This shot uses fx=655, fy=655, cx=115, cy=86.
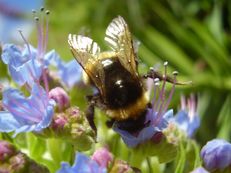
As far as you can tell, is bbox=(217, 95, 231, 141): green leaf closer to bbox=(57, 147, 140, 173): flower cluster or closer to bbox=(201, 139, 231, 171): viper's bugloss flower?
bbox=(201, 139, 231, 171): viper's bugloss flower

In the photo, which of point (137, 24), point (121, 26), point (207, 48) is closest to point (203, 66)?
point (207, 48)

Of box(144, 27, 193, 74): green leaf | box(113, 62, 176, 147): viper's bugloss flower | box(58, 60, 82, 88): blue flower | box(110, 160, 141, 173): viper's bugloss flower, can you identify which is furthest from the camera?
box(144, 27, 193, 74): green leaf

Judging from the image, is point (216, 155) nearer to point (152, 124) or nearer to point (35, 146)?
point (152, 124)

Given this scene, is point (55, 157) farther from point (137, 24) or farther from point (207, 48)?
point (137, 24)

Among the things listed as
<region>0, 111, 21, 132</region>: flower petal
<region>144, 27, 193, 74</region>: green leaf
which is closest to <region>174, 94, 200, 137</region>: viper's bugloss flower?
<region>0, 111, 21, 132</region>: flower petal

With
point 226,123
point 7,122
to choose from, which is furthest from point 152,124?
point 226,123

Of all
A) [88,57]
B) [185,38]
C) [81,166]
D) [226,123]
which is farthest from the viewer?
[185,38]
